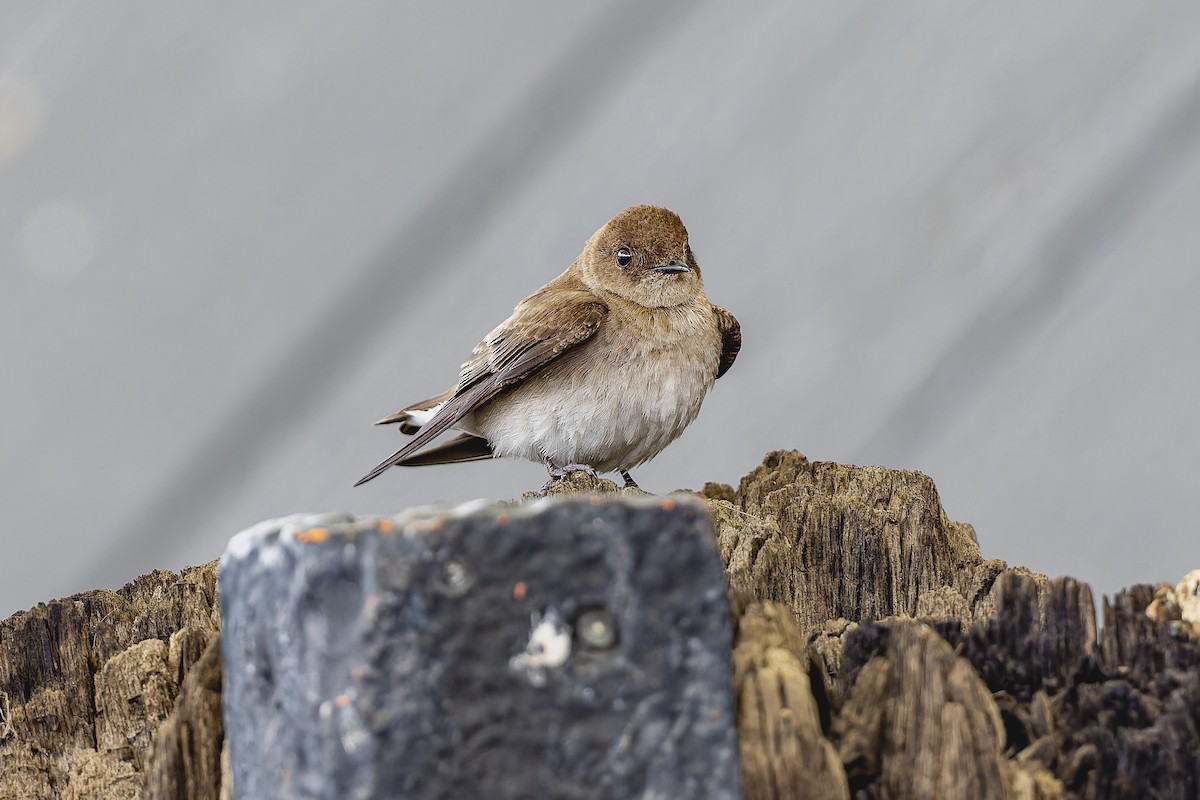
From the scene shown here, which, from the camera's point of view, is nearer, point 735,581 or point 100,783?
point 100,783

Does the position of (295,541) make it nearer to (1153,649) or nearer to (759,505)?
(1153,649)

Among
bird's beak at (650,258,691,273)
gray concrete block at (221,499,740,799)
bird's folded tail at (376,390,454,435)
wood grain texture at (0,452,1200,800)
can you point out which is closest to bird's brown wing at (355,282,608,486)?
bird's beak at (650,258,691,273)

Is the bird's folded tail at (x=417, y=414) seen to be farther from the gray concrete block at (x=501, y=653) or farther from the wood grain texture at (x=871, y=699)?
the gray concrete block at (x=501, y=653)

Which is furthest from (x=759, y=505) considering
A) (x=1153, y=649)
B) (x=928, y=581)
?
(x=1153, y=649)

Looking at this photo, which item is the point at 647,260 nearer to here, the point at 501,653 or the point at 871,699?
the point at 871,699

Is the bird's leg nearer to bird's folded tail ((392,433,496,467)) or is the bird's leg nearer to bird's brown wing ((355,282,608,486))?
bird's brown wing ((355,282,608,486))

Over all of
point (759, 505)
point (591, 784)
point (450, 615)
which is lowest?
point (591, 784)

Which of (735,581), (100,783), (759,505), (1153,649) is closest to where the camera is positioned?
(1153,649)
